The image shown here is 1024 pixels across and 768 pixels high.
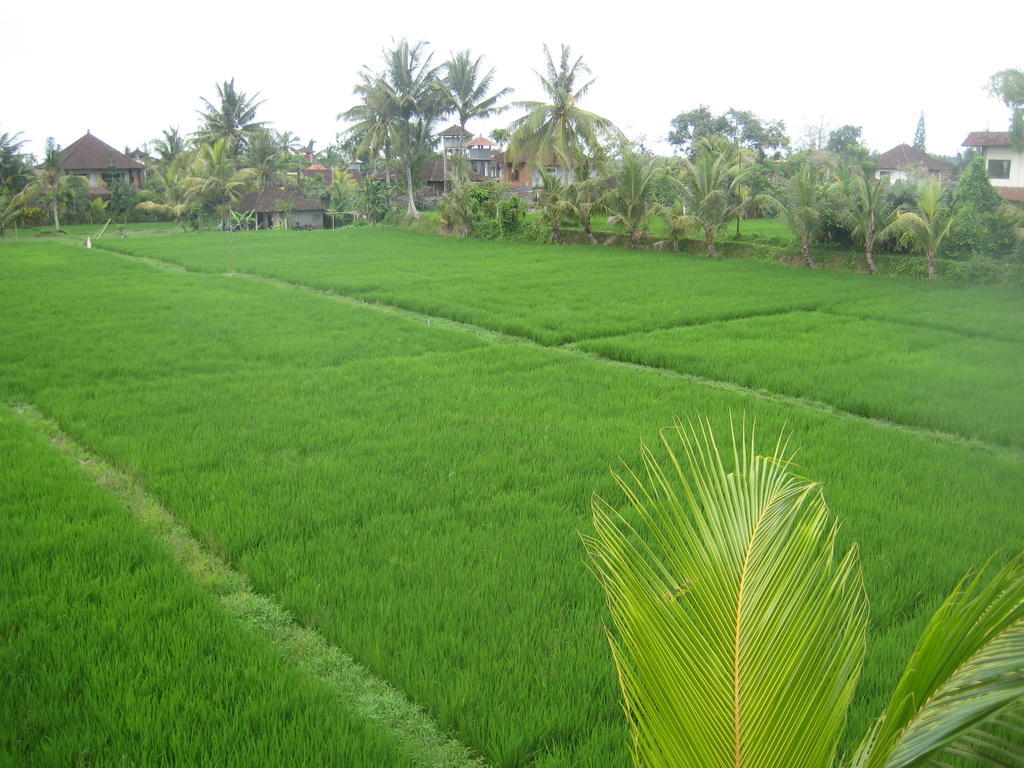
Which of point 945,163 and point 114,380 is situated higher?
point 945,163

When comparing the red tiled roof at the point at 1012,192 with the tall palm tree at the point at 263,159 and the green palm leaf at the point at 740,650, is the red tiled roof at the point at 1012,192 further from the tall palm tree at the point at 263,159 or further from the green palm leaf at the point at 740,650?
the tall palm tree at the point at 263,159

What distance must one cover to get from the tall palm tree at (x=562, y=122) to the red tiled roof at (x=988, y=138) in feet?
37.8

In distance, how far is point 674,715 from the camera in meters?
1.25

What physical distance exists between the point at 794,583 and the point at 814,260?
16418 millimetres

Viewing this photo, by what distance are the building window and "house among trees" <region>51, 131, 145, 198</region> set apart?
36218 mm

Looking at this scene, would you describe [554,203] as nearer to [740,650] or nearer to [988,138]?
[988,138]

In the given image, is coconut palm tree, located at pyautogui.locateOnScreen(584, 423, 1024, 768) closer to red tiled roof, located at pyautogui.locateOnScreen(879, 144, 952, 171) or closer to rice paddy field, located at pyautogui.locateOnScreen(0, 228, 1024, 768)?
A: rice paddy field, located at pyautogui.locateOnScreen(0, 228, 1024, 768)

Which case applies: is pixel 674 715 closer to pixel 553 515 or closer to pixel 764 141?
pixel 553 515

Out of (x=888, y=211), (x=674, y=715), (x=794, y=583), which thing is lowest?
(x=674, y=715)

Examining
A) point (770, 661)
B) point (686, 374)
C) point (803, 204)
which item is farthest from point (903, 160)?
point (770, 661)

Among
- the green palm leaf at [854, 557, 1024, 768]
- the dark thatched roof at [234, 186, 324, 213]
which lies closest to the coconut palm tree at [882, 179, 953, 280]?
the green palm leaf at [854, 557, 1024, 768]

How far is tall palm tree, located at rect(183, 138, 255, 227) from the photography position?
108ft

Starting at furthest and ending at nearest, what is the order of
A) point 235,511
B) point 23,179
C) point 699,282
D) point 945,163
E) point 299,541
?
1. point 945,163
2. point 23,179
3. point 699,282
4. point 235,511
5. point 299,541

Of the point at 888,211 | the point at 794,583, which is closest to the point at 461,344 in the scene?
the point at 794,583
